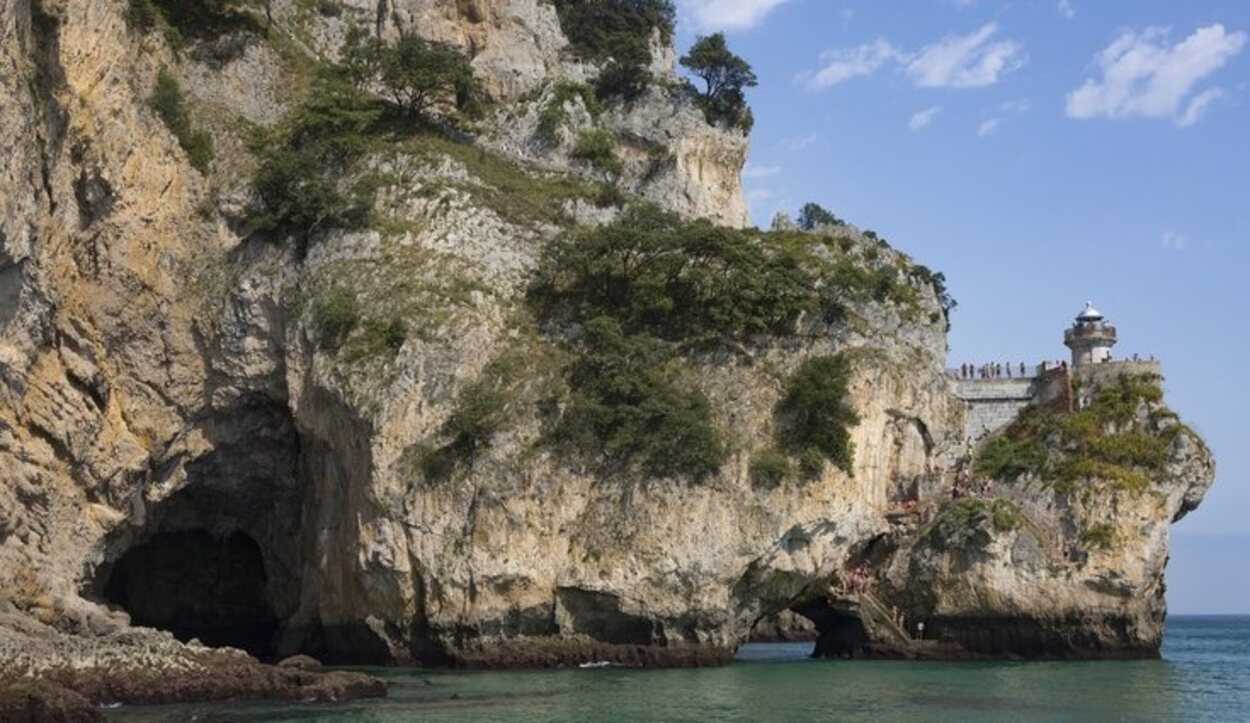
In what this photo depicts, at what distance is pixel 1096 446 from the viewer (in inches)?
1932

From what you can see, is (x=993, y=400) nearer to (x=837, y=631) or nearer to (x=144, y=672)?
(x=837, y=631)

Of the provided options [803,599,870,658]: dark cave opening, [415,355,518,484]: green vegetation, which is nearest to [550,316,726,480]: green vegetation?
[415,355,518,484]: green vegetation

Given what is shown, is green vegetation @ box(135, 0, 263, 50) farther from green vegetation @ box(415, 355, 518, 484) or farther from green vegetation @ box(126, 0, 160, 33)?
green vegetation @ box(415, 355, 518, 484)

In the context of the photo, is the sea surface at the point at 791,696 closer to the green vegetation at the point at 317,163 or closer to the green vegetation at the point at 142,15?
the green vegetation at the point at 317,163

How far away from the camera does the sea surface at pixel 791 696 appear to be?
30703mm

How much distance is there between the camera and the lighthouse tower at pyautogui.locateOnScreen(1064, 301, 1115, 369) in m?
54.2

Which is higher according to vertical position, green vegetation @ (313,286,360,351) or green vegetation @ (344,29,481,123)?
green vegetation @ (344,29,481,123)

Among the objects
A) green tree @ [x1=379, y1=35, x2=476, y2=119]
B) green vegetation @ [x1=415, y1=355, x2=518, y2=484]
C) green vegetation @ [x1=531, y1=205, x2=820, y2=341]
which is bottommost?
green vegetation @ [x1=415, y1=355, x2=518, y2=484]

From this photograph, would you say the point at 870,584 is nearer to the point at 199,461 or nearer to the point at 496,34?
the point at 199,461

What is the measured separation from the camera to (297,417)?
147 feet

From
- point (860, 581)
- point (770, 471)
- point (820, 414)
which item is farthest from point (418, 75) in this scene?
point (860, 581)

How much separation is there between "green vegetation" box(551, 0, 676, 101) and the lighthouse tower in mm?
19610

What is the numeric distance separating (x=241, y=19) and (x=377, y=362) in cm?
1667

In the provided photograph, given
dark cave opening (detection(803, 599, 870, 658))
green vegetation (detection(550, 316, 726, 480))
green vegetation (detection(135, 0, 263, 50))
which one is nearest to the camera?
green vegetation (detection(550, 316, 726, 480))
